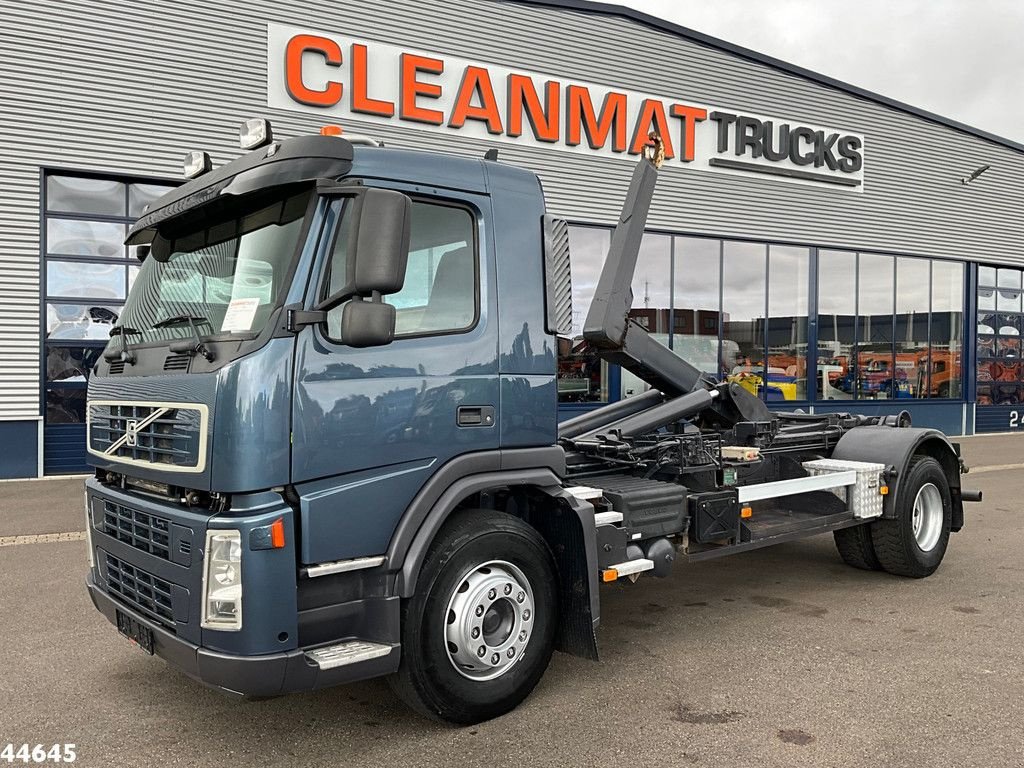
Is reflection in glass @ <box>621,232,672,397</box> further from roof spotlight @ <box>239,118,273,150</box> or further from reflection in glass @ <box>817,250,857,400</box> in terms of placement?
roof spotlight @ <box>239,118,273,150</box>

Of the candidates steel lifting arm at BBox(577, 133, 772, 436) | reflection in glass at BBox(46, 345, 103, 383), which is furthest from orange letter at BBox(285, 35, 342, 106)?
steel lifting arm at BBox(577, 133, 772, 436)

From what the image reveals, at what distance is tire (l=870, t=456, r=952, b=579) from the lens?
640cm

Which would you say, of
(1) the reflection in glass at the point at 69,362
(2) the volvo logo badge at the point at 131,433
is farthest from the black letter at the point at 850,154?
(2) the volvo logo badge at the point at 131,433

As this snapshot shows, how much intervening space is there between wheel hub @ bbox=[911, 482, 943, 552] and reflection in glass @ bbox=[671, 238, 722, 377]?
1006cm

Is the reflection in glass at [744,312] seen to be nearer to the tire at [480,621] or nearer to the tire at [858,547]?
the tire at [858,547]

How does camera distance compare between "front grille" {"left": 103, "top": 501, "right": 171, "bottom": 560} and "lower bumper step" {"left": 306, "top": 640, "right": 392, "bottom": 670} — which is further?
"front grille" {"left": 103, "top": 501, "right": 171, "bottom": 560}

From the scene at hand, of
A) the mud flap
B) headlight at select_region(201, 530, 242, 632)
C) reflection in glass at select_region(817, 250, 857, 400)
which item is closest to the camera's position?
headlight at select_region(201, 530, 242, 632)

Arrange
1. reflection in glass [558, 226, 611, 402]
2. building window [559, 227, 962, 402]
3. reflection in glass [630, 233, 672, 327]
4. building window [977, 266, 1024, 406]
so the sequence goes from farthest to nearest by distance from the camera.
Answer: building window [977, 266, 1024, 406]
building window [559, 227, 962, 402]
reflection in glass [630, 233, 672, 327]
reflection in glass [558, 226, 611, 402]

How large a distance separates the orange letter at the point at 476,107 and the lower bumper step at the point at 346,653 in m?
12.3

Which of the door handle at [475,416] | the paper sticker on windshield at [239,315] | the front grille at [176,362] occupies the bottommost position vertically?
the door handle at [475,416]

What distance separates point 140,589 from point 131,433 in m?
0.71

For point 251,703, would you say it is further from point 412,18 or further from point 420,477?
point 412,18

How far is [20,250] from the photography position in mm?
11930

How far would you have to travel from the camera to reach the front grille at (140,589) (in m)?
3.52
